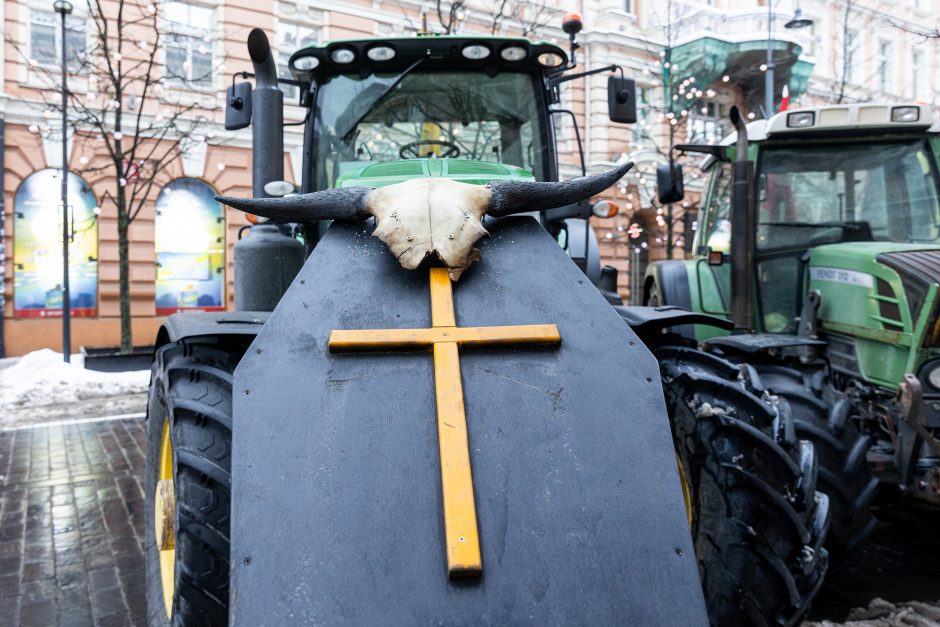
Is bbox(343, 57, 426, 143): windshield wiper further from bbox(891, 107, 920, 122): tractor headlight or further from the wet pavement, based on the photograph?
bbox(891, 107, 920, 122): tractor headlight

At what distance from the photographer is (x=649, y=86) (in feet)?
66.7

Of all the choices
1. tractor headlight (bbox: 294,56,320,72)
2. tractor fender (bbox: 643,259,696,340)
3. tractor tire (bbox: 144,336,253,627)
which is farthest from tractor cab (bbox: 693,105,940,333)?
tractor tire (bbox: 144,336,253,627)

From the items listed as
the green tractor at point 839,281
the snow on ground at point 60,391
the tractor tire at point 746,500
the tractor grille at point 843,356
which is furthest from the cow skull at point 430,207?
the snow on ground at point 60,391

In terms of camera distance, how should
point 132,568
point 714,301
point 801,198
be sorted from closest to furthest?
point 132,568 → point 801,198 → point 714,301

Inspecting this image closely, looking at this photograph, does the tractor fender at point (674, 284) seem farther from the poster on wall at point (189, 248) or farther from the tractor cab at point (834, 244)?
the poster on wall at point (189, 248)

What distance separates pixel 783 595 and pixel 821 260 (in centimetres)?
319

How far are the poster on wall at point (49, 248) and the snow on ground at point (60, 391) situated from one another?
4.30m

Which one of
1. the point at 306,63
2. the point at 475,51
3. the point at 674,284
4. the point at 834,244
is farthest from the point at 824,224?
the point at 306,63

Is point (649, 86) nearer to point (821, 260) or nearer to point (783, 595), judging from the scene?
point (821, 260)

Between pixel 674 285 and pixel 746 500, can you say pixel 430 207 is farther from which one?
pixel 674 285

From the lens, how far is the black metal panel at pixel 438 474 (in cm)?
174

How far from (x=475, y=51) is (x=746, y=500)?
8.95 ft

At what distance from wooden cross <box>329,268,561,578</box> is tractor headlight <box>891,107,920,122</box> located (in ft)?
14.0

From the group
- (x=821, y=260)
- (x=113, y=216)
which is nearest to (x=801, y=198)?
(x=821, y=260)
